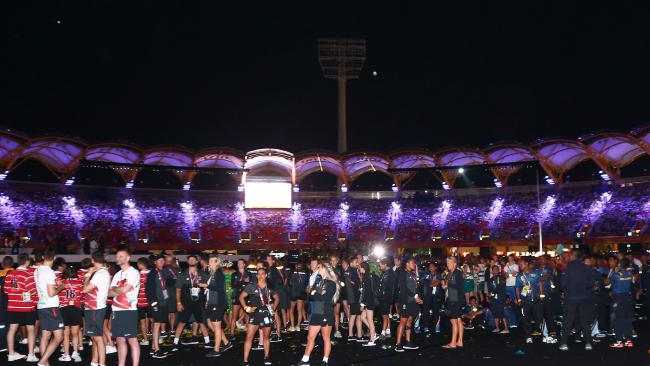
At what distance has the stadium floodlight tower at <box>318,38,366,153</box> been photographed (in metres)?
47.3

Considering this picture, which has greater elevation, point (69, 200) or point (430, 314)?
point (69, 200)

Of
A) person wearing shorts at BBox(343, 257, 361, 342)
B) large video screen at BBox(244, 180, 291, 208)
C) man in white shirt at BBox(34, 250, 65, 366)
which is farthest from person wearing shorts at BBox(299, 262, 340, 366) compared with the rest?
large video screen at BBox(244, 180, 291, 208)

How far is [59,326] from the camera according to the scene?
10.2 meters

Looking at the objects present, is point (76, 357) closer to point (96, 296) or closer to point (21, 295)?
point (21, 295)

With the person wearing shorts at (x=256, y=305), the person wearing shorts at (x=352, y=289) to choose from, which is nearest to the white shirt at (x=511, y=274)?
the person wearing shorts at (x=352, y=289)

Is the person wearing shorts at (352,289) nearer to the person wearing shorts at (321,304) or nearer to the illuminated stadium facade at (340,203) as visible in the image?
the person wearing shorts at (321,304)

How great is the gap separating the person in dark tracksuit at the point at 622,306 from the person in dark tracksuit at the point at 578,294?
911 mm

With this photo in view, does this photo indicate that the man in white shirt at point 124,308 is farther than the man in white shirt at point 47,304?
No

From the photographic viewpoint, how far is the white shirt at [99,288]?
9281 mm

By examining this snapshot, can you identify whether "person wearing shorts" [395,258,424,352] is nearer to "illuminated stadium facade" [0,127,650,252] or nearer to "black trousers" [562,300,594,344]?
"black trousers" [562,300,594,344]

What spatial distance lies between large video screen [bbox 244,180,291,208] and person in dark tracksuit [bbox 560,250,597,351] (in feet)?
86.7

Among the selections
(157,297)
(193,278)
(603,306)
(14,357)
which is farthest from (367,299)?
(14,357)

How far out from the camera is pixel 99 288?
9375 millimetres

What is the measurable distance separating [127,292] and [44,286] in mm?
2338
